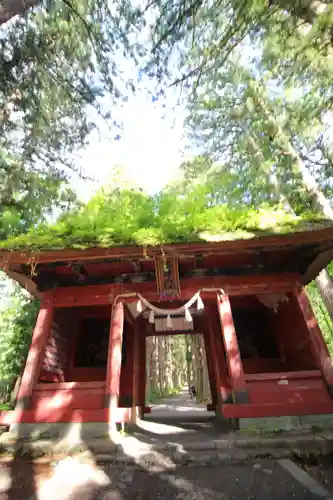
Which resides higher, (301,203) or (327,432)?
(301,203)

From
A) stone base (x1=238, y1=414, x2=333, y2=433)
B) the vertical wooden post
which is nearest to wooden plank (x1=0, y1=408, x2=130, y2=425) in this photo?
stone base (x1=238, y1=414, x2=333, y2=433)

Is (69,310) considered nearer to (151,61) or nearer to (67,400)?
(67,400)

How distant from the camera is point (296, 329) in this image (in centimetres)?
723

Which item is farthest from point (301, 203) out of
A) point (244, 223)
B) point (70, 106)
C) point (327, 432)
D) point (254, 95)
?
point (70, 106)

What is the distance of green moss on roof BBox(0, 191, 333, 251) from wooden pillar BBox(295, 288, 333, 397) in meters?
1.95

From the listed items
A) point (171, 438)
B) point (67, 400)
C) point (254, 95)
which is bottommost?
point (171, 438)

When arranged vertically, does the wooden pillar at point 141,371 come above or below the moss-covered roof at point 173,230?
below

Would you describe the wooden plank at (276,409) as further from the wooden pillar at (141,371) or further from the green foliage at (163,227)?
the wooden pillar at (141,371)

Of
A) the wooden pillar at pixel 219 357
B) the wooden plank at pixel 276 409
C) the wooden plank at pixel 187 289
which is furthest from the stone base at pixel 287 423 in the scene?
the wooden plank at pixel 187 289

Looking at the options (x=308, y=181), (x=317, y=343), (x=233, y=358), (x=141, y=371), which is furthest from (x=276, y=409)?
(x=308, y=181)

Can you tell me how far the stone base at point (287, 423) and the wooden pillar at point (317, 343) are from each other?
23.5 inches

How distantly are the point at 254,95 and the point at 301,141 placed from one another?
2.53 metres

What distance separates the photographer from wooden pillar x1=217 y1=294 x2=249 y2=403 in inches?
223

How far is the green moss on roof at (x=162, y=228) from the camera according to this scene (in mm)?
5656
